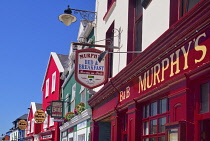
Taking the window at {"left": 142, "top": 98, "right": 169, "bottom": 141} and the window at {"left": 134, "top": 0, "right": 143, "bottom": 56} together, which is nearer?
the window at {"left": 142, "top": 98, "right": 169, "bottom": 141}

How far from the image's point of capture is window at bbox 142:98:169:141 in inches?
335

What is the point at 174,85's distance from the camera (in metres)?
7.20

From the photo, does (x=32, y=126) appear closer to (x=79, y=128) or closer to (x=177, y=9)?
(x=79, y=128)

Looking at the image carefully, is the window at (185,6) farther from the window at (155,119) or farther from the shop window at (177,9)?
the window at (155,119)

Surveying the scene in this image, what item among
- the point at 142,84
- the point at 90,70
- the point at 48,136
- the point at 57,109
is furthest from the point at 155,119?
the point at 48,136

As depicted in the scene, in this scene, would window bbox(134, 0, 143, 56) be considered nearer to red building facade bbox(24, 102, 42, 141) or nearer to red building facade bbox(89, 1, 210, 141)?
red building facade bbox(89, 1, 210, 141)

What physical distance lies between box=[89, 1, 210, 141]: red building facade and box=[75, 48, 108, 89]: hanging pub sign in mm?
1954

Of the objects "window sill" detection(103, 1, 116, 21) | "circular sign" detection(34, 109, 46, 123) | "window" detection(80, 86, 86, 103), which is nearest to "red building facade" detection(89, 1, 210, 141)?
"window sill" detection(103, 1, 116, 21)

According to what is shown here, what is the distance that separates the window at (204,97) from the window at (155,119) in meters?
1.67

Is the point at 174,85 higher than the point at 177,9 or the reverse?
the reverse

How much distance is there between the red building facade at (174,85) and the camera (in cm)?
632

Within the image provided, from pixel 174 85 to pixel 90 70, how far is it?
6.04 m

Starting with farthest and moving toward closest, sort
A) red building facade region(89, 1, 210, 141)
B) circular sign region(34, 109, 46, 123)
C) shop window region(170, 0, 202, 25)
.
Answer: circular sign region(34, 109, 46, 123) < shop window region(170, 0, 202, 25) < red building facade region(89, 1, 210, 141)

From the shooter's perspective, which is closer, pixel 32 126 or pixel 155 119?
pixel 155 119
